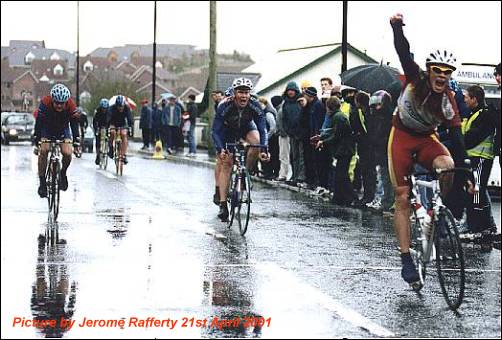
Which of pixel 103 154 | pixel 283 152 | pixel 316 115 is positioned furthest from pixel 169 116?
pixel 316 115

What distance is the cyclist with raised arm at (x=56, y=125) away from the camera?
15.0 metres

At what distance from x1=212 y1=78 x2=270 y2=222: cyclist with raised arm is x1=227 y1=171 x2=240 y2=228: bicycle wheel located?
0.41 feet

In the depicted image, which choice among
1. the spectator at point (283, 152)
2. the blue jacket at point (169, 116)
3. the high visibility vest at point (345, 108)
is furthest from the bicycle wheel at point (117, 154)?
the blue jacket at point (169, 116)

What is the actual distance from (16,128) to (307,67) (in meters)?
14.6

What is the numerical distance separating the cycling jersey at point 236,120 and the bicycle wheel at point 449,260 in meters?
5.34

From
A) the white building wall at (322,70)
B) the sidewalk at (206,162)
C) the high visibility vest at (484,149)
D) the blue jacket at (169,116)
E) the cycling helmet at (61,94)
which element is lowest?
the sidewalk at (206,162)

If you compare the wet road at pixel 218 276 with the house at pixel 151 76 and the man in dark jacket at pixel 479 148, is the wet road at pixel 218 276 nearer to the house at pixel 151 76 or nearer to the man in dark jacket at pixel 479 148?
the man in dark jacket at pixel 479 148

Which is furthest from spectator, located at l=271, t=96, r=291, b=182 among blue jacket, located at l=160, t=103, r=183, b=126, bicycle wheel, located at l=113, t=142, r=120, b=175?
blue jacket, located at l=160, t=103, r=183, b=126

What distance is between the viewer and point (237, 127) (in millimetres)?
14195

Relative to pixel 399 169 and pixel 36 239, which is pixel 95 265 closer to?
pixel 36 239

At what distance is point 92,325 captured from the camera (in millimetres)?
7816

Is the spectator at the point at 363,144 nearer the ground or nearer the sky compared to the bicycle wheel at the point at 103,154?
nearer the sky

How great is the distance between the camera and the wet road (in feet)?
26.2

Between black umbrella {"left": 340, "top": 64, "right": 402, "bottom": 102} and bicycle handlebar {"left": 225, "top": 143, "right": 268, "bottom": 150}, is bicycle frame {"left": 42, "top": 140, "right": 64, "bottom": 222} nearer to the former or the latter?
bicycle handlebar {"left": 225, "top": 143, "right": 268, "bottom": 150}
